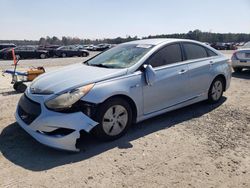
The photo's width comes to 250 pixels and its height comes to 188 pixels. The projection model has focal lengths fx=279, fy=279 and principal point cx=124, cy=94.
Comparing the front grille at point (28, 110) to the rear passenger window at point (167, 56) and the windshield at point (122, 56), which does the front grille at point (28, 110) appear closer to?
the windshield at point (122, 56)

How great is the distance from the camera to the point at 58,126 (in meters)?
3.72

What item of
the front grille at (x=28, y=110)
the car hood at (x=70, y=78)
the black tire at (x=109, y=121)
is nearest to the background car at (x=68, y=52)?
the car hood at (x=70, y=78)

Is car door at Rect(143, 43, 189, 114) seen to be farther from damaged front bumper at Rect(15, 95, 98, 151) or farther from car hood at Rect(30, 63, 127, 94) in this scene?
damaged front bumper at Rect(15, 95, 98, 151)

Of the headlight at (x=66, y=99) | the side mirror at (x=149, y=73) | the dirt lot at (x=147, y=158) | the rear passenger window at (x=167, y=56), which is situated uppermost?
the rear passenger window at (x=167, y=56)

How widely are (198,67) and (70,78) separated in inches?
105

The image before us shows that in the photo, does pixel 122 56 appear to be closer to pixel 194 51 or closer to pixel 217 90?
pixel 194 51

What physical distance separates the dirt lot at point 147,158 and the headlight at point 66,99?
2.20 ft

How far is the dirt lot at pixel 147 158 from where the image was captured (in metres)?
3.22

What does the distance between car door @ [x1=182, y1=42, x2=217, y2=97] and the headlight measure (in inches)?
96.1

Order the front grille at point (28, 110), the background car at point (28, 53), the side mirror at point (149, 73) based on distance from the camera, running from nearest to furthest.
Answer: the front grille at point (28, 110), the side mirror at point (149, 73), the background car at point (28, 53)

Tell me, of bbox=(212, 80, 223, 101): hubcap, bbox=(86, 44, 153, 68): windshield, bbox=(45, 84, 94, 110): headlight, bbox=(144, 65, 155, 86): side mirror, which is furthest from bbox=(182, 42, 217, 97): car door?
bbox=(45, 84, 94, 110): headlight

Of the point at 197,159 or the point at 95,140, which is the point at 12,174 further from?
the point at 197,159

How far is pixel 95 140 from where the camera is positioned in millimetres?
4309

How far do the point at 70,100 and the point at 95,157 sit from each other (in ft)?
2.78
